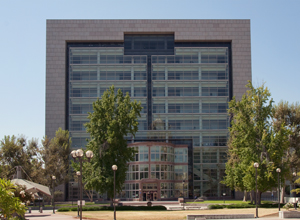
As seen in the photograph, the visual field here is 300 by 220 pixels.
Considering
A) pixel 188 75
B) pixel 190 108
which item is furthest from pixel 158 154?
pixel 188 75

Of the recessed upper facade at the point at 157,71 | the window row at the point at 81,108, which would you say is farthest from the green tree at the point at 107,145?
the window row at the point at 81,108

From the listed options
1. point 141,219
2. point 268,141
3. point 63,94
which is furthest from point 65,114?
point 141,219

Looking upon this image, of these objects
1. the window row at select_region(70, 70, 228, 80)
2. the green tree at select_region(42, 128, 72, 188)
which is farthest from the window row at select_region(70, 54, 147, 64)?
the green tree at select_region(42, 128, 72, 188)

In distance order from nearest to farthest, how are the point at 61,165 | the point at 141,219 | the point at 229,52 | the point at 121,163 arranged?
the point at 141,219, the point at 121,163, the point at 61,165, the point at 229,52

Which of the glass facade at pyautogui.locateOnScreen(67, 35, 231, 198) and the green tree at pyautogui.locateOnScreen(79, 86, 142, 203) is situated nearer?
the green tree at pyautogui.locateOnScreen(79, 86, 142, 203)

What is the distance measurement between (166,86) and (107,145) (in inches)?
1802

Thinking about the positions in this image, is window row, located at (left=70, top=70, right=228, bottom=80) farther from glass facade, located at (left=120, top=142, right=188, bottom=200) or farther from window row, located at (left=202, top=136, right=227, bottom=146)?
glass facade, located at (left=120, top=142, right=188, bottom=200)

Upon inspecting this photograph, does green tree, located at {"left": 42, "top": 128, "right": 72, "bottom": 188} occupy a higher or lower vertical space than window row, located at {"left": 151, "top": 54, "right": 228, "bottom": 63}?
lower

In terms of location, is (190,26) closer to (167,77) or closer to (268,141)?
(167,77)

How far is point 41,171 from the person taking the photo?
233 ft

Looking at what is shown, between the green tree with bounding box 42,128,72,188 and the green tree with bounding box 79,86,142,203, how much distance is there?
2142cm

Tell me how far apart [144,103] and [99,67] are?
14.9 m

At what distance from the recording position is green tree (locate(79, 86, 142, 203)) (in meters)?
52.3

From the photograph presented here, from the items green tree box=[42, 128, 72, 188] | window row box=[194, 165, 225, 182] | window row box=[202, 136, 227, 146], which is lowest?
window row box=[194, 165, 225, 182]
